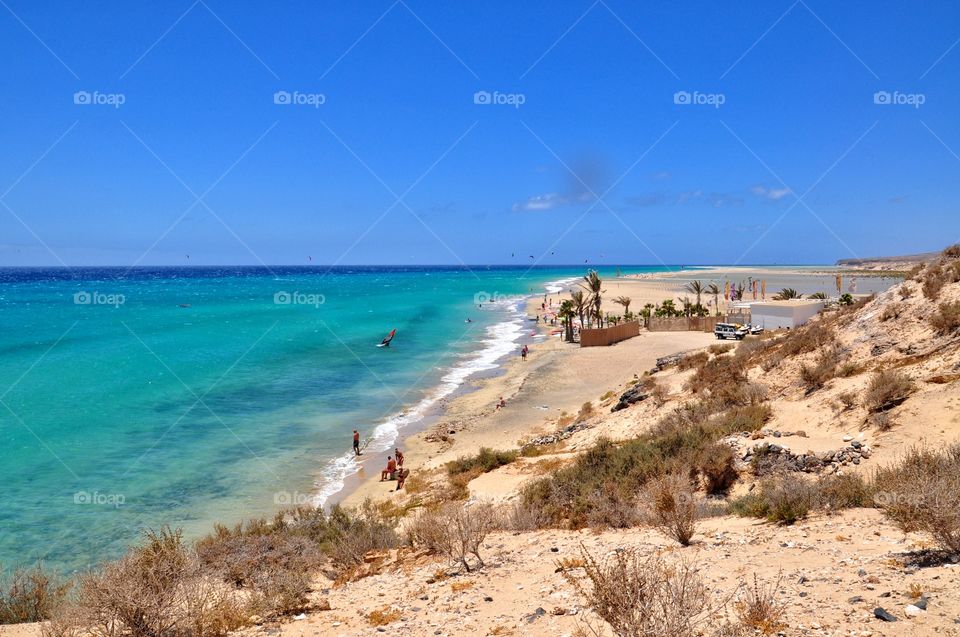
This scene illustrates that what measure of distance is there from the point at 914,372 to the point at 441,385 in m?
22.8

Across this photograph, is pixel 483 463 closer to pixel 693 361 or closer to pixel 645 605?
pixel 693 361

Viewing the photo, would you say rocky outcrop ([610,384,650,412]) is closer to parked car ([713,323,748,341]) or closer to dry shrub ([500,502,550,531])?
dry shrub ([500,502,550,531])

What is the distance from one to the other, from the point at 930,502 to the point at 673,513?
2825 millimetres

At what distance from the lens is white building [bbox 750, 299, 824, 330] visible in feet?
107

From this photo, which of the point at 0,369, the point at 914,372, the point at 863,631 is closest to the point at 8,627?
the point at 863,631

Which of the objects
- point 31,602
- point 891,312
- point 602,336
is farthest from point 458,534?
point 602,336

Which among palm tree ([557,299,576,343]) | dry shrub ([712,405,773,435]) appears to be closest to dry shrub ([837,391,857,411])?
dry shrub ([712,405,773,435])

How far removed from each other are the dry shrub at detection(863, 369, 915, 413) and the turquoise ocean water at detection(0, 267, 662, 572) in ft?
43.1

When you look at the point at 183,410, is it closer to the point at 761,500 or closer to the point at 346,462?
the point at 346,462

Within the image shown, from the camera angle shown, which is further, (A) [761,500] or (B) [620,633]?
(A) [761,500]

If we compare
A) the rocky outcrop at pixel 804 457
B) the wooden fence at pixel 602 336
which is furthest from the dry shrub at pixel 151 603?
the wooden fence at pixel 602 336

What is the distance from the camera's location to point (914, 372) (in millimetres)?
12711

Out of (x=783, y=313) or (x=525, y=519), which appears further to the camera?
(x=783, y=313)

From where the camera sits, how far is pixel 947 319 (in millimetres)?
14172
